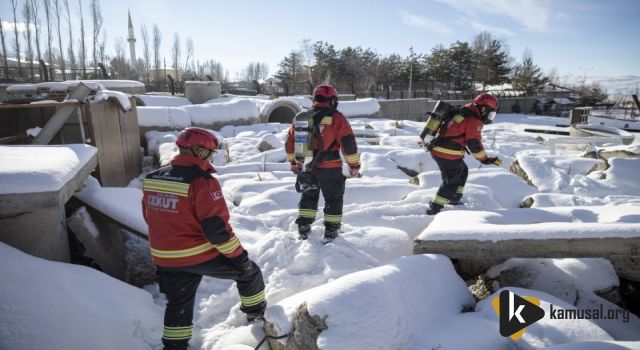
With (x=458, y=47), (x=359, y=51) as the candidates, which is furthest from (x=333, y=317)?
(x=359, y=51)

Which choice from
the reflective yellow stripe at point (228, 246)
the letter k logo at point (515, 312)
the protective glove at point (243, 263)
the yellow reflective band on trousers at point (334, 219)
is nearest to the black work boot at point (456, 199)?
the yellow reflective band on trousers at point (334, 219)

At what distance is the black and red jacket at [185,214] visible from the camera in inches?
91.3

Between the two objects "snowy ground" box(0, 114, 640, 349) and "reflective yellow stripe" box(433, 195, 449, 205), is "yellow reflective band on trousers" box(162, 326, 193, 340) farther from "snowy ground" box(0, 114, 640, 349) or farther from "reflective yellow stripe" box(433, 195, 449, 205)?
"reflective yellow stripe" box(433, 195, 449, 205)

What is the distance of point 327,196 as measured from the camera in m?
3.93

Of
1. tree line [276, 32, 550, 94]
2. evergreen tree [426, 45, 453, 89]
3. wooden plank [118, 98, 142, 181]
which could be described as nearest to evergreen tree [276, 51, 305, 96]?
tree line [276, 32, 550, 94]

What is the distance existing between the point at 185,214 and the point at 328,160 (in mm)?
1794

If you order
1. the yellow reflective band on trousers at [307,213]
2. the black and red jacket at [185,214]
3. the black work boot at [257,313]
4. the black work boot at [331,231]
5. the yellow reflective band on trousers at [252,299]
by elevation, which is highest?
the black and red jacket at [185,214]

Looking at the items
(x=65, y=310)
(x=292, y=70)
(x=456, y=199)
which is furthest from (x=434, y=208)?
(x=292, y=70)

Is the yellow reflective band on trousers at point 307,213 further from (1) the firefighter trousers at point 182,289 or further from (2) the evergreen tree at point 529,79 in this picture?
(2) the evergreen tree at point 529,79

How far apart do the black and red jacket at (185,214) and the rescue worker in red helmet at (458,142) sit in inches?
116

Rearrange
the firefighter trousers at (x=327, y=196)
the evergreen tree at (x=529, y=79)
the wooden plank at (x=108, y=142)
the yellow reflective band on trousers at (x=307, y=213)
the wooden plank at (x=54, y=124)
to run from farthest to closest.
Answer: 1. the evergreen tree at (x=529, y=79)
2. the wooden plank at (x=108, y=142)
3. the wooden plank at (x=54, y=124)
4. the yellow reflective band on trousers at (x=307, y=213)
5. the firefighter trousers at (x=327, y=196)

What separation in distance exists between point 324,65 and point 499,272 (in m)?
32.9

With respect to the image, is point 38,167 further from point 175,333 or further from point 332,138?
point 332,138

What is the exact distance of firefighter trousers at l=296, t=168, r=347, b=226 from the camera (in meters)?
3.88
